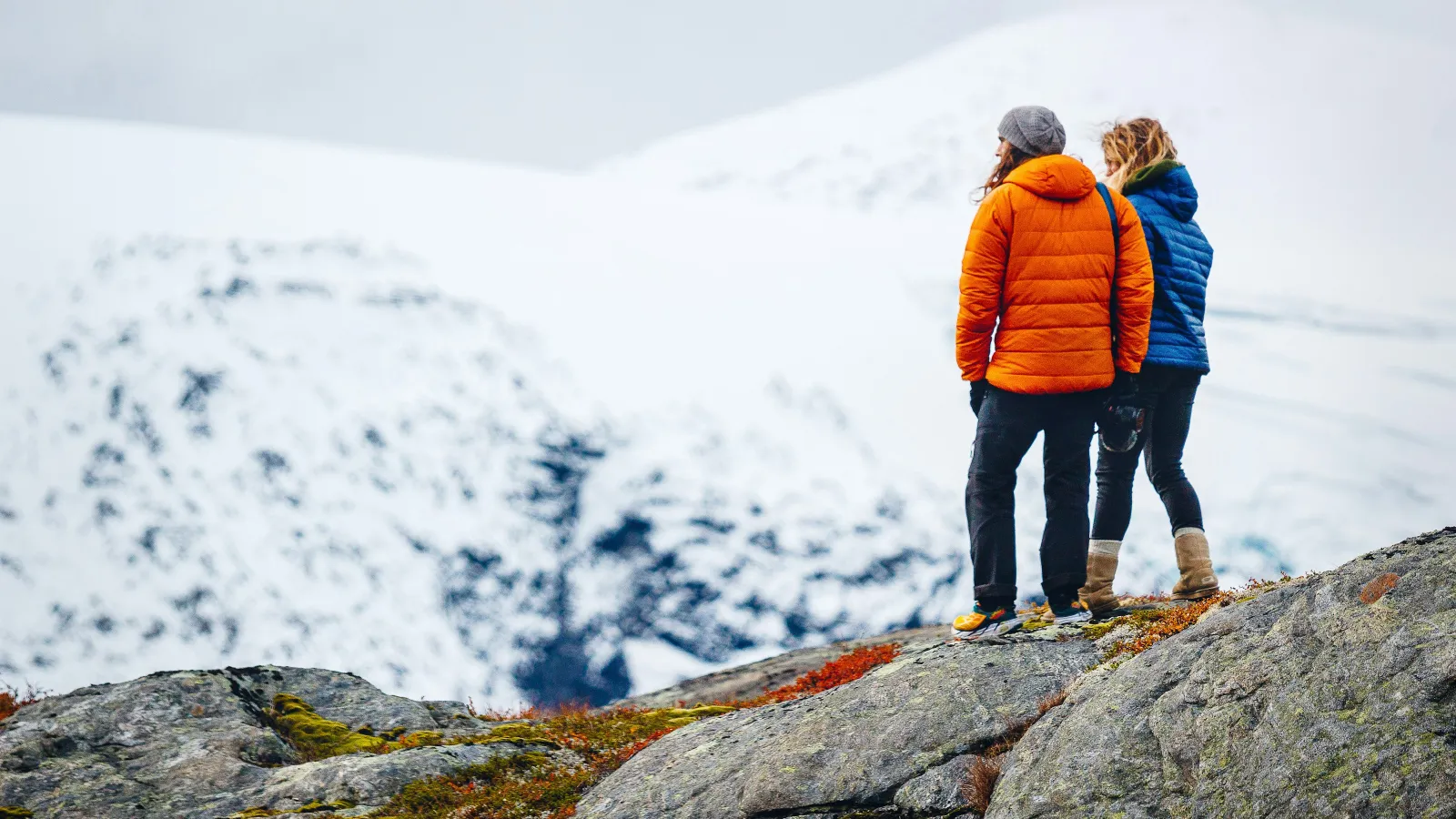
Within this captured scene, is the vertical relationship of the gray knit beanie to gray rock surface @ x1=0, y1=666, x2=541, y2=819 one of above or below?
above

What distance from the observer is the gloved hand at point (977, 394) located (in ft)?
26.8

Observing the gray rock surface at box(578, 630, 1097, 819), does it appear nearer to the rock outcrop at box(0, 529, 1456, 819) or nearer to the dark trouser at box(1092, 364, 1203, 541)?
the rock outcrop at box(0, 529, 1456, 819)

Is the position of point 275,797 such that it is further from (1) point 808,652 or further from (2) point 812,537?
(2) point 812,537

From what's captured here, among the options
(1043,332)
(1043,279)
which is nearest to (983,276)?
(1043,279)

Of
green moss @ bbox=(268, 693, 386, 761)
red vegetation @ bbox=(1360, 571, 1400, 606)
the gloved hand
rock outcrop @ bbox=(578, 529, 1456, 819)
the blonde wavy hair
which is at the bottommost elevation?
green moss @ bbox=(268, 693, 386, 761)

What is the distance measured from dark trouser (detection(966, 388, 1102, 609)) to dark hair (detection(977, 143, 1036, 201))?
60.0 inches

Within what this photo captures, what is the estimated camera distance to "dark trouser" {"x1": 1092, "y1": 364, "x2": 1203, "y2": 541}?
865cm

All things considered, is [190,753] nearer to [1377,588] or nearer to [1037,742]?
[1037,742]

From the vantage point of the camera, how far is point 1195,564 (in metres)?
8.95

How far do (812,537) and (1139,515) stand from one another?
33993 mm

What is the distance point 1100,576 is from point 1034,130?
351 cm

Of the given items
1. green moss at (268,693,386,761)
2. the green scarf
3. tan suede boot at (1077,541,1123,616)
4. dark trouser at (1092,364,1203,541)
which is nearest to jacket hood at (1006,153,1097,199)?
the green scarf

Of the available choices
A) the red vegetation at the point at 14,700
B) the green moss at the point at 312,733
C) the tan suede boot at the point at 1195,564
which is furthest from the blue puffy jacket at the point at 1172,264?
the red vegetation at the point at 14,700

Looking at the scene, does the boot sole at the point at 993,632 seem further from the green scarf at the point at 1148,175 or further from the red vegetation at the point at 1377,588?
the green scarf at the point at 1148,175
